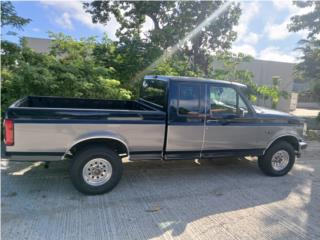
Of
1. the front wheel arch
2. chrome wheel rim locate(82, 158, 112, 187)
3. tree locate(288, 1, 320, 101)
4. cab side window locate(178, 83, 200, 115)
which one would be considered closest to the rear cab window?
cab side window locate(178, 83, 200, 115)

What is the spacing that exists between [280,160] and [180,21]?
32.8ft

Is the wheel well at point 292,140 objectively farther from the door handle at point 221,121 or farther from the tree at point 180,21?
the tree at point 180,21

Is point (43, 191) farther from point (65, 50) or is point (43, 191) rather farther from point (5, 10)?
point (65, 50)

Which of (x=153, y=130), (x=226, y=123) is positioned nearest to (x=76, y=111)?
(x=153, y=130)

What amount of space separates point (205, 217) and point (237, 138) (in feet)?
6.12

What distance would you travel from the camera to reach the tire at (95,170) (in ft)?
13.2

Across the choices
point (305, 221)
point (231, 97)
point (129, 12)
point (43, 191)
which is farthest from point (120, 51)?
point (305, 221)

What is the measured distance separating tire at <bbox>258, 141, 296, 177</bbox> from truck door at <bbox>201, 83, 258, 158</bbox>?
0.55 meters

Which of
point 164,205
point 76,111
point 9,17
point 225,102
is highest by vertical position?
point 9,17

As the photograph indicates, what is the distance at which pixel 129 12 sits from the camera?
1409cm

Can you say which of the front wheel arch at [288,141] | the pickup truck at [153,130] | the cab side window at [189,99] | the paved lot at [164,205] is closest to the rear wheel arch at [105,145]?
the pickup truck at [153,130]

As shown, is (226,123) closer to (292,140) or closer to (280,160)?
(280,160)

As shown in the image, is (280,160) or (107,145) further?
(280,160)

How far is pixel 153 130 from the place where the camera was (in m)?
4.38
